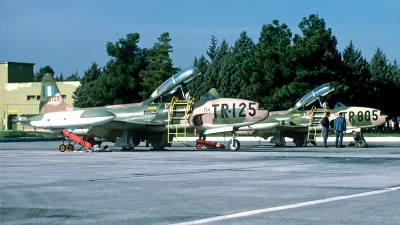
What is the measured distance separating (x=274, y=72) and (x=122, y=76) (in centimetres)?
1850

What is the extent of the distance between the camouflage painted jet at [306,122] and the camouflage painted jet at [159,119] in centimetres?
603

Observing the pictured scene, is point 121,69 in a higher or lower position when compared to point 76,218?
higher

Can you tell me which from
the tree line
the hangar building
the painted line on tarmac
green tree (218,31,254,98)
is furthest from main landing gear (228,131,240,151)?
the hangar building

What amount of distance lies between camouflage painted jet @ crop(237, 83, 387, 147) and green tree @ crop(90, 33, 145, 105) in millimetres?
35373

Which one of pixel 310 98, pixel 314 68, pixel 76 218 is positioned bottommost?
pixel 76 218

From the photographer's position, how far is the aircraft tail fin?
29.3 m

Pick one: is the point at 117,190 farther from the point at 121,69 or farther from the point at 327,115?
the point at 121,69

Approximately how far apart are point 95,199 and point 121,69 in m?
59.1

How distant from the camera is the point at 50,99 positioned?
96.7 ft

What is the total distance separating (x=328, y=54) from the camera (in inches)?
2151

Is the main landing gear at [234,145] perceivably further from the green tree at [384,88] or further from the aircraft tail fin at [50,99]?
the green tree at [384,88]

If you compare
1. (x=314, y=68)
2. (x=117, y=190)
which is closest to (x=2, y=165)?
(x=117, y=190)

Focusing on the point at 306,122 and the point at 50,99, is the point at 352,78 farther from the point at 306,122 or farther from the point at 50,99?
the point at 50,99

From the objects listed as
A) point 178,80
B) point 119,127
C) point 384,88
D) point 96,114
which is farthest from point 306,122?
point 384,88
